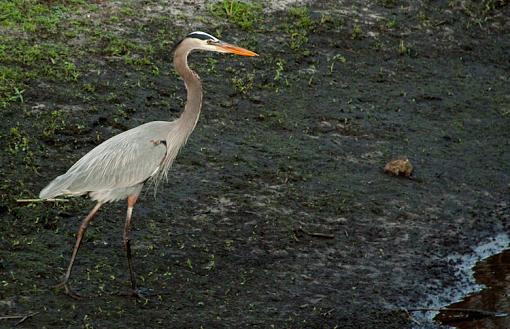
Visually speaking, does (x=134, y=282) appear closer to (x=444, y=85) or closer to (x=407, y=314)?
(x=407, y=314)

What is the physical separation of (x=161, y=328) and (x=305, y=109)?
13.2ft

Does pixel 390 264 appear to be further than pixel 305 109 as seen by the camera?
No

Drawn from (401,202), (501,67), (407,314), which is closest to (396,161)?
(401,202)

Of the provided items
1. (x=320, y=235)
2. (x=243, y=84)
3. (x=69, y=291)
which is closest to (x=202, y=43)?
(x=320, y=235)

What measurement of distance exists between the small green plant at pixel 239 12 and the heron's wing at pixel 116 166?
4.47 metres

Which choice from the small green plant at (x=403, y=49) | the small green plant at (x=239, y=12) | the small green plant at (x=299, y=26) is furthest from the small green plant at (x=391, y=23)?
the small green plant at (x=239, y=12)

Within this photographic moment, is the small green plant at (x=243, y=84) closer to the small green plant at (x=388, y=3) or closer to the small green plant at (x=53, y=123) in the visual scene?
the small green plant at (x=53, y=123)

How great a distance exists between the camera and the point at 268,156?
8961 mm

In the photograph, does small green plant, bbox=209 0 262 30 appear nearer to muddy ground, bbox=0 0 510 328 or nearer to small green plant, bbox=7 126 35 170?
muddy ground, bbox=0 0 510 328

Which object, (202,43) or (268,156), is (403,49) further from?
(202,43)

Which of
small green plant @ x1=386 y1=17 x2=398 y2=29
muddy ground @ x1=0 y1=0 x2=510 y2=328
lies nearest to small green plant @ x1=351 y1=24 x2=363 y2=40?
muddy ground @ x1=0 y1=0 x2=510 y2=328

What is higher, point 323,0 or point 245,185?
point 323,0

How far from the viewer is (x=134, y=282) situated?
6688 millimetres

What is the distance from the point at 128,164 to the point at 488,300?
9.71 feet
